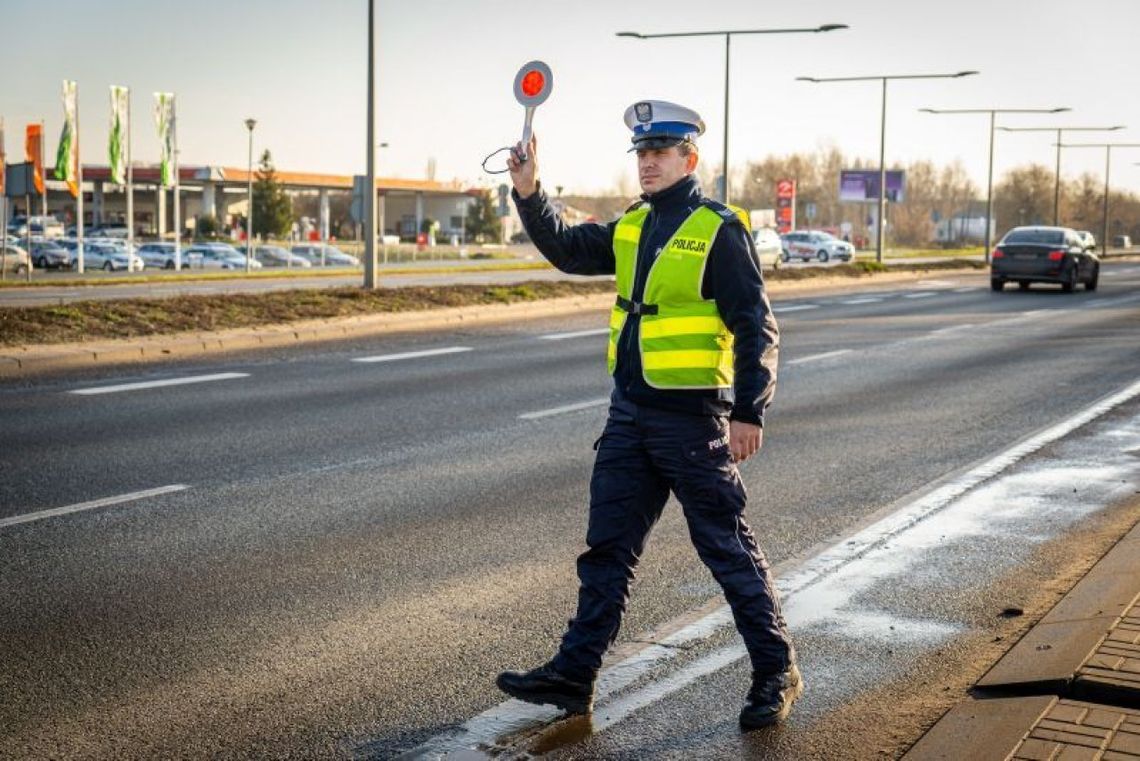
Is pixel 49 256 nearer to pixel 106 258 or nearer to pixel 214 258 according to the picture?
pixel 106 258

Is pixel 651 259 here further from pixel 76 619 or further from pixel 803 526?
pixel 803 526

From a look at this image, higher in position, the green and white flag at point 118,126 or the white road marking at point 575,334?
the green and white flag at point 118,126

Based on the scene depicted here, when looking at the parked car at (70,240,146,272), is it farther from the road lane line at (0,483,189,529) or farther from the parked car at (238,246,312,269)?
the road lane line at (0,483,189,529)

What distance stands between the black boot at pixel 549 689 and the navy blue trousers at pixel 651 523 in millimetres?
32

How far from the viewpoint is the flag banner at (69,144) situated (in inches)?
1761

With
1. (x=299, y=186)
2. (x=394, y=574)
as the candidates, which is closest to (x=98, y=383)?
(x=394, y=574)

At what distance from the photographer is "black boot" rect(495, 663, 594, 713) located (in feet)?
14.2

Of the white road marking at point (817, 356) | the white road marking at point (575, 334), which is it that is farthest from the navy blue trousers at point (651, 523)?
the white road marking at point (575, 334)

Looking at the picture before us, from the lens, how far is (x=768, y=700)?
4273mm

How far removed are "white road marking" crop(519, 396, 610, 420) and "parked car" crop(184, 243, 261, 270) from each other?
155 ft

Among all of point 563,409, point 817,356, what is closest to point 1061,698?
point 563,409

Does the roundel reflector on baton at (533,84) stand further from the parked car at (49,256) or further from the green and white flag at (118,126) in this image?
the parked car at (49,256)

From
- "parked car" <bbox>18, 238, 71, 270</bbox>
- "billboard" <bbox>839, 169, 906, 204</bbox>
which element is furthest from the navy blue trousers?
"billboard" <bbox>839, 169, 906, 204</bbox>

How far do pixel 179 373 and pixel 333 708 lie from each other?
10.8 meters
